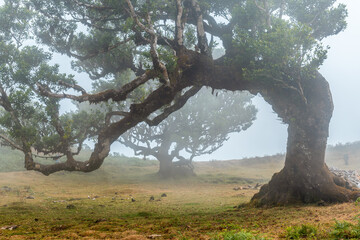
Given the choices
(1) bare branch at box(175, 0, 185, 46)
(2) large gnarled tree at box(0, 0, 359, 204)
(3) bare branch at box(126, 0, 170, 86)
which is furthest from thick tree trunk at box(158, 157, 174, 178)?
(3) bare branch at box(126, 0, 170, 86)

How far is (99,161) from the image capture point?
11656 millimetres

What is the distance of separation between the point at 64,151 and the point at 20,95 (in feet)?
10.4

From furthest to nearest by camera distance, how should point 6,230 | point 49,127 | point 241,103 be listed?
point 241,103
point 49,127
point 6,230

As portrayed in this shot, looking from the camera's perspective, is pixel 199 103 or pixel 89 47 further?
pixel 199 103

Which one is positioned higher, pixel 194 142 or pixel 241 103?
pixel 241 103

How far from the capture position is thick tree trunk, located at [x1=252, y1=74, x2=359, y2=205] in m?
11.3

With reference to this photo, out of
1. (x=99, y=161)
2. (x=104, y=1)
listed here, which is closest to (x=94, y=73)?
(x=104, y=1)

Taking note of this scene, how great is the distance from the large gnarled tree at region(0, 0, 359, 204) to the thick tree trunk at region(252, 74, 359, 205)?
0.04m

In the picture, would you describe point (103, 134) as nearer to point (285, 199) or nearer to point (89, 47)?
point (89, 47)

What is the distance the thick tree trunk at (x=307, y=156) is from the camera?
11320 millimetres

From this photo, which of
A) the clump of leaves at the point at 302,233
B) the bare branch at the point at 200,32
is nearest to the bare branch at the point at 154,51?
the bare branch at the point at 200,32

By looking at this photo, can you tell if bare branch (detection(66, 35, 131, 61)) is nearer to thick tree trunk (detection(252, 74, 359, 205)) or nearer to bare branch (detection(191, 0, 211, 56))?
bare branch (detection(191, 0, 211, 56))

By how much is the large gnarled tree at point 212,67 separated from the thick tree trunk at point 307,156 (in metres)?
0.04

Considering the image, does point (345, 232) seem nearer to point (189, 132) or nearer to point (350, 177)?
point (350, 177)
